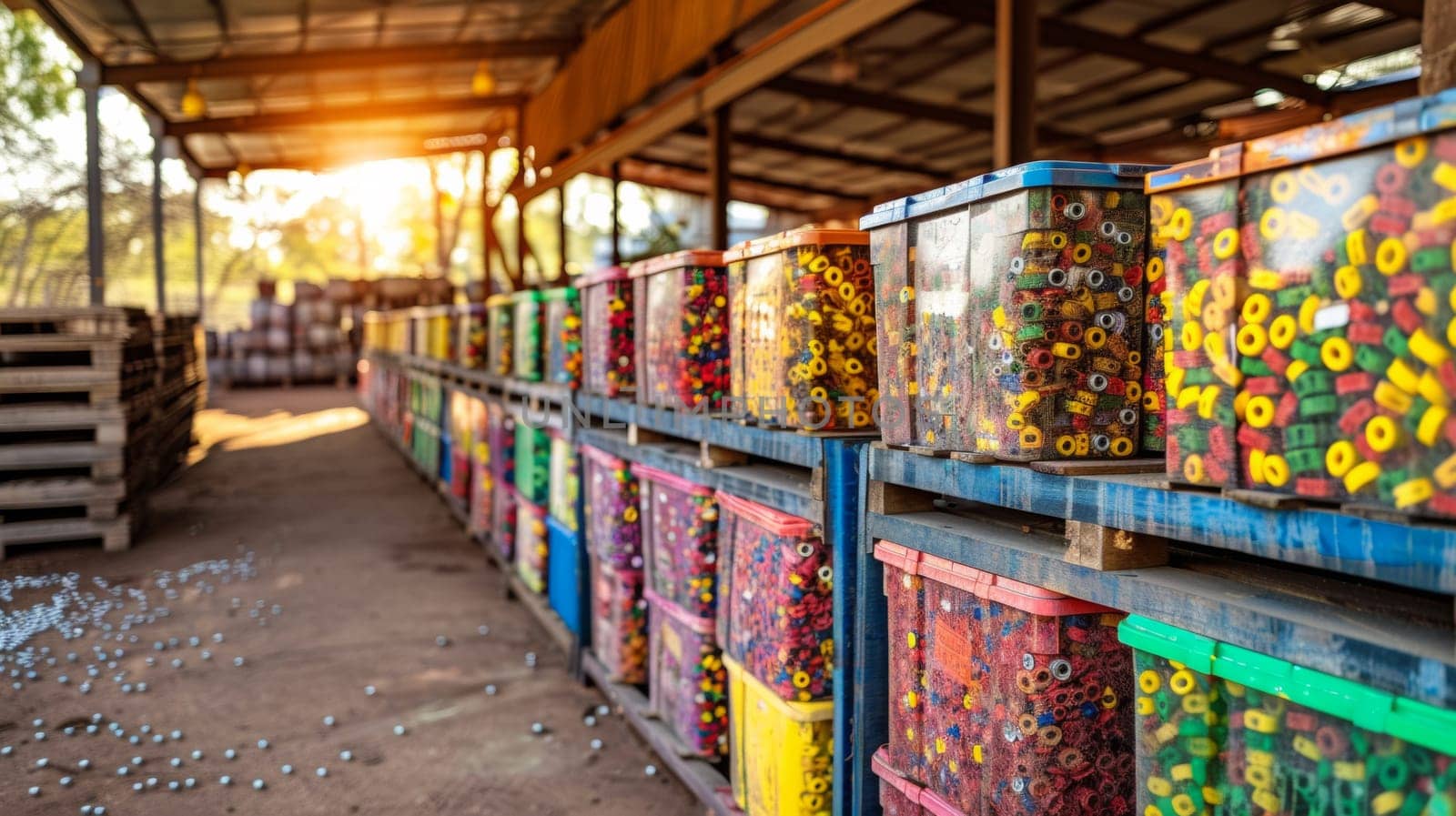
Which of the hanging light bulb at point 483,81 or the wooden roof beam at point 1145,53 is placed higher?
the hanging light bulb at point 483,81

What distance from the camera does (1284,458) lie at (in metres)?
1.68

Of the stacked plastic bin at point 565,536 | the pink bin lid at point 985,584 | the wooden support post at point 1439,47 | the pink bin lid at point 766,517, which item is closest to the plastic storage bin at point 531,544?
the stacked plastic bin at point 565,536

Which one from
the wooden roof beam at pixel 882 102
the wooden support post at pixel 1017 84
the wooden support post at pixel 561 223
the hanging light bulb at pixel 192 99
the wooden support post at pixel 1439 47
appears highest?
the hanging light bulb at pixel 192 99

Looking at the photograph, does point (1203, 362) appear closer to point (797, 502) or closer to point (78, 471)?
point (797, 502)

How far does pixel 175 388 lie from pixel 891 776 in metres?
11.9

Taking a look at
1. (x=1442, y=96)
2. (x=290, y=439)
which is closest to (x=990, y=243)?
(x=1442, y=96)

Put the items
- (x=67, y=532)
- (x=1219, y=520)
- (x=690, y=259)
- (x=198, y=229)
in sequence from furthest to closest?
(x=198, y=229) < (x=67, y=532) < (x=690, y=259) < (x=1219, y=520)

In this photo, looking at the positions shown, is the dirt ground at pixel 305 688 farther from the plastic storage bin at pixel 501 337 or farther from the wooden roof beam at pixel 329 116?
the wooden roof beam at pixel 329 116

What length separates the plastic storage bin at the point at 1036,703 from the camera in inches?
85.8

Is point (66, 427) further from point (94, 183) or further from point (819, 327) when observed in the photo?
point (819, 327)

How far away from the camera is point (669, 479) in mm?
4219

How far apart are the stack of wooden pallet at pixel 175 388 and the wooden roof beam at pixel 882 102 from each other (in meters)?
7.46

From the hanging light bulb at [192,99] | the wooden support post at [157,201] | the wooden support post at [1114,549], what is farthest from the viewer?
the wooden support post at [157,201]

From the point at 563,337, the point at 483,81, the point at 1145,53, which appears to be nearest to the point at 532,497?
the point at 563,337
